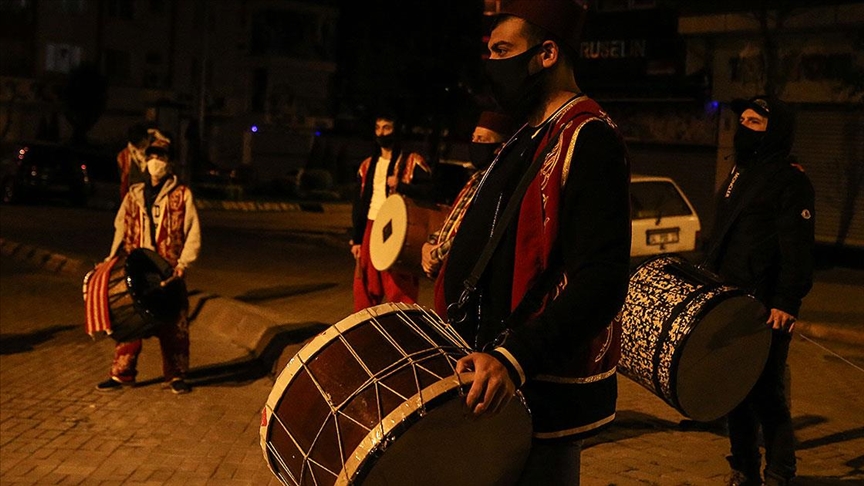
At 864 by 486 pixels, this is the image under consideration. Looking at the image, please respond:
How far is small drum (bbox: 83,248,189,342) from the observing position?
787 cm

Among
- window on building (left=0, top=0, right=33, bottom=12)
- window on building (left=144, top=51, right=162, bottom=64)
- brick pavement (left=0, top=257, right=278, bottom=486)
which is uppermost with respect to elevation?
window on building (left=0, top=0, right=33, bottom=12)

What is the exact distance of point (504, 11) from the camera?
294cm

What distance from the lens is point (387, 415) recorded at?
262cm

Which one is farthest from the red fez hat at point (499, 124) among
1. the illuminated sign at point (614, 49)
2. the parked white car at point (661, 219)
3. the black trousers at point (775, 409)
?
the illuminated sign at point (614, 49)

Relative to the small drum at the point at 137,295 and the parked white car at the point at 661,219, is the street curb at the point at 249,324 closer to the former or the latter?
the small drum at the point at 137,295

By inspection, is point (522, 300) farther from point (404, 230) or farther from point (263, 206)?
point (263, 206)

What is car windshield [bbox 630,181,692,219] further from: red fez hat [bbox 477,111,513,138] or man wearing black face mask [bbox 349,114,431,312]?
red fez hat [bbox 477,111,513,138]

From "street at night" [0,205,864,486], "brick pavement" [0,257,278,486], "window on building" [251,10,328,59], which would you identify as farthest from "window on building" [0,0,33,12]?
"brick pavement" [0,257,278,486]

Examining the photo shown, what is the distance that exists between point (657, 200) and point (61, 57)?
1848 inches

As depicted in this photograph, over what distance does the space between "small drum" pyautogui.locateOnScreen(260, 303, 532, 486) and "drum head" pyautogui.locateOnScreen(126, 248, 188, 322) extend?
16.7 ft

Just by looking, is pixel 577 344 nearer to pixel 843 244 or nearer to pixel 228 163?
pixel 843 244

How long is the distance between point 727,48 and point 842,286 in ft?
21.8

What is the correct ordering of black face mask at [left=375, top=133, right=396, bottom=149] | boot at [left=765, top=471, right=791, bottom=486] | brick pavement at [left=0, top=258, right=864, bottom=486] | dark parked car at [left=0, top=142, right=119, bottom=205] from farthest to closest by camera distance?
dark parked car at [left=0, top=142, right=119, bottom=205] < black face mask at [left=375, top=133, right=396, bottom=149] < brick pavement at [left=0, top=258, right=864, bottom=486] < boot at [left=765, top=471, right=791, bottom=486]

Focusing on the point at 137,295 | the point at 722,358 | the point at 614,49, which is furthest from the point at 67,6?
the point at 722,358
